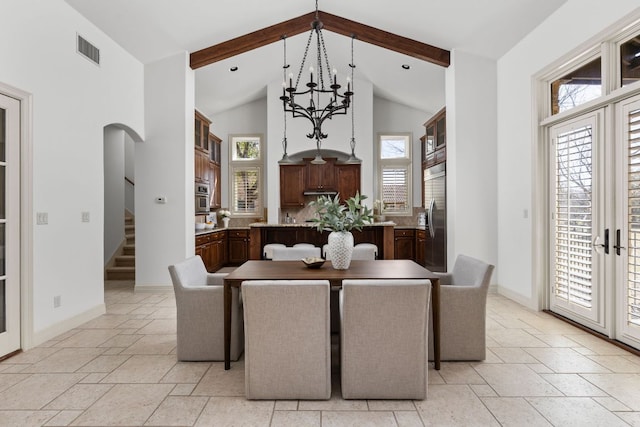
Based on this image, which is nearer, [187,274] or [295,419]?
[295,419]

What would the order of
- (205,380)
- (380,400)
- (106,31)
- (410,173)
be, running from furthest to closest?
1. (410,173)
2. (106,31)
3. (205,380)
4. (380,400)

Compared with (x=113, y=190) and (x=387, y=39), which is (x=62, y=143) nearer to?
(x=113, y=190)

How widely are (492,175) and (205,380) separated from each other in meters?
4.43

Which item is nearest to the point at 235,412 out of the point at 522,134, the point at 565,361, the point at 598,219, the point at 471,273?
the point at 471,273

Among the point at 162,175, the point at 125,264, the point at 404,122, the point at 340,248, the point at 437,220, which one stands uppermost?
the point at 404,122

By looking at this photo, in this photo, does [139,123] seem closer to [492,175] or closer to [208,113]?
[208,113]

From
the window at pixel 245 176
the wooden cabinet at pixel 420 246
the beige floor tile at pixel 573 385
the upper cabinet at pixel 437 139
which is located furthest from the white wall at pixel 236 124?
the beige floor tile at pixel 573 385

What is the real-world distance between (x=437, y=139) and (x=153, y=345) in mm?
5203

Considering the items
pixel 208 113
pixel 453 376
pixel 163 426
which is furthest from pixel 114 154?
pixel 453 376

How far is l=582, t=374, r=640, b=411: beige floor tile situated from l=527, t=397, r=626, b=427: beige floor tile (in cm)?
21

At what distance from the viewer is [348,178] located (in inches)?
327

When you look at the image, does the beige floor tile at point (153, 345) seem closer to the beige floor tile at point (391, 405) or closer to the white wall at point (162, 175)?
the beige floor tile at point (391, 405)

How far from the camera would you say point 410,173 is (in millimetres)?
8625

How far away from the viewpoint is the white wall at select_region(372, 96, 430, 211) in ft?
28.3
